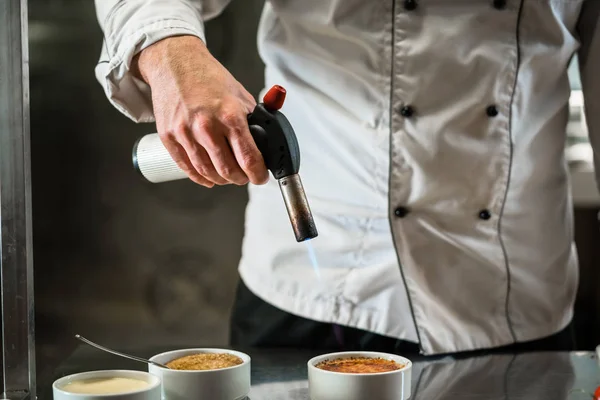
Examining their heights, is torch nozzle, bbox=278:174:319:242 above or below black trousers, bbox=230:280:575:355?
above

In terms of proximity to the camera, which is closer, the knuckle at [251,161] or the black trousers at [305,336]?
the knuckle at [251,161]

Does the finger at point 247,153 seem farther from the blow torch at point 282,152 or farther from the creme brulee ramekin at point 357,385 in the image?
the creme brulee ramekin at point 357,385

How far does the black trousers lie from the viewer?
1.26 metres

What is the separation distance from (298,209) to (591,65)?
735 mm

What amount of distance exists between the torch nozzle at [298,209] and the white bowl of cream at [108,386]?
0.71ft

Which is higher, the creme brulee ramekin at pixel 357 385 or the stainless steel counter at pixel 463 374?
the creme brulee ramekin at pixel 357 385

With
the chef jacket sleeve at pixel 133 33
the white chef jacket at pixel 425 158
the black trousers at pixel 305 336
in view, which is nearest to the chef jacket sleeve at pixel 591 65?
the white chef jacket at pixel 425 158

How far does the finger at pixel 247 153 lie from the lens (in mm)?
854

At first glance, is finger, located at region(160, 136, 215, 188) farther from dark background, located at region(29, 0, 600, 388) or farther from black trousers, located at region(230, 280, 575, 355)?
dark background, located at region(29, 0, 600, 388)

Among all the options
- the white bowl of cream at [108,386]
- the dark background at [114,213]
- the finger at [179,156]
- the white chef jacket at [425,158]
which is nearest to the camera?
the white bowl of cream at [108,386]

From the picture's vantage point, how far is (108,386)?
869mm

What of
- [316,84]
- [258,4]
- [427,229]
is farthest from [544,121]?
[258,4]

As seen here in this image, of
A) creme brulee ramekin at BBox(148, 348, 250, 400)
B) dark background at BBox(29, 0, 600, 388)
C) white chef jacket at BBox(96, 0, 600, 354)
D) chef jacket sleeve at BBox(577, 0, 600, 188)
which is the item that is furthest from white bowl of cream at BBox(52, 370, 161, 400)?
dark background at BBox(29, 0, 600, 388)

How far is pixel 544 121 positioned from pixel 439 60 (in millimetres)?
204
